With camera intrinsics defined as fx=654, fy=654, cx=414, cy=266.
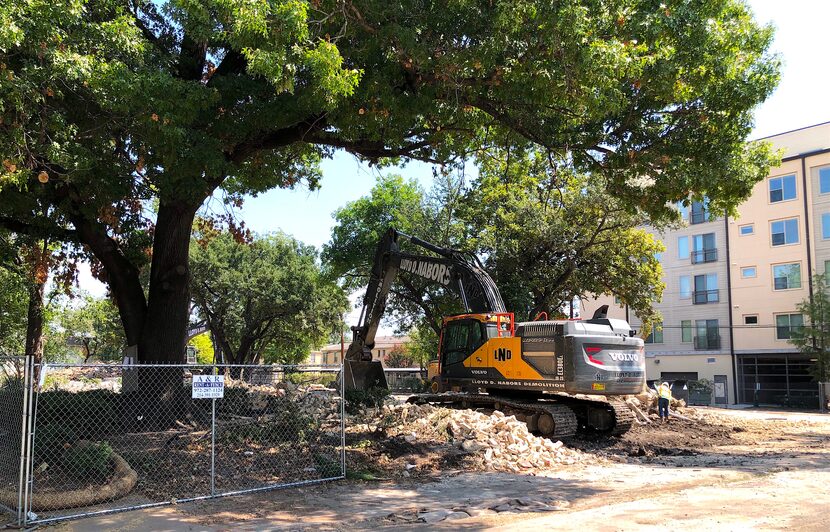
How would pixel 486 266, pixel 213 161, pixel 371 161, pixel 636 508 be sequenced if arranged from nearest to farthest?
pixel 636 508 < pixel 213 161 < pixel 371 161 < pixel 486 266

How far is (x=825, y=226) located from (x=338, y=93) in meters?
33.9

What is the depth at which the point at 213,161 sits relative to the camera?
35.4ft

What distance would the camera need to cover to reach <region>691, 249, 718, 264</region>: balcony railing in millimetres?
39719

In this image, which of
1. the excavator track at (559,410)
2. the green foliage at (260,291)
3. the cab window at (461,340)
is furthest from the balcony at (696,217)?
the cab window at (461,340)

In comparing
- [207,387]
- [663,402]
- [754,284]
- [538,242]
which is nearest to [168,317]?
[207,387]

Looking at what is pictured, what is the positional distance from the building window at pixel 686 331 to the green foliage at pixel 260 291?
2113 centimetres

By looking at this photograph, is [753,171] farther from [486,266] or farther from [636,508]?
[486,266]

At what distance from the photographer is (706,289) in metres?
40.1

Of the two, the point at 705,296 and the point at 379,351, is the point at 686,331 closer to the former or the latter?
the point at 705,296

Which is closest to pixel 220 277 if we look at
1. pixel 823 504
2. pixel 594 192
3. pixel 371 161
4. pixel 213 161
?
pixel 594 192

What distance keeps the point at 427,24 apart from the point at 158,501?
7734 millimetres

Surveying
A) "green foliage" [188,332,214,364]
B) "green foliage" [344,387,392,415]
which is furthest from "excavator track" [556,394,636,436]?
"green foliage" [188,332,214,364]

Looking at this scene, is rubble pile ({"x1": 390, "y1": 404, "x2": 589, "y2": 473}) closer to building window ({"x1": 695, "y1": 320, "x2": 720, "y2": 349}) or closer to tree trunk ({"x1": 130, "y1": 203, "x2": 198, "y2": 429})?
tree trunk ({"x1": 130, "y1": 203, "x2": 198, "y2": 429})

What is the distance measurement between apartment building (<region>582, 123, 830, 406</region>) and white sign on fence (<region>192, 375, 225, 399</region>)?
3132 cm
